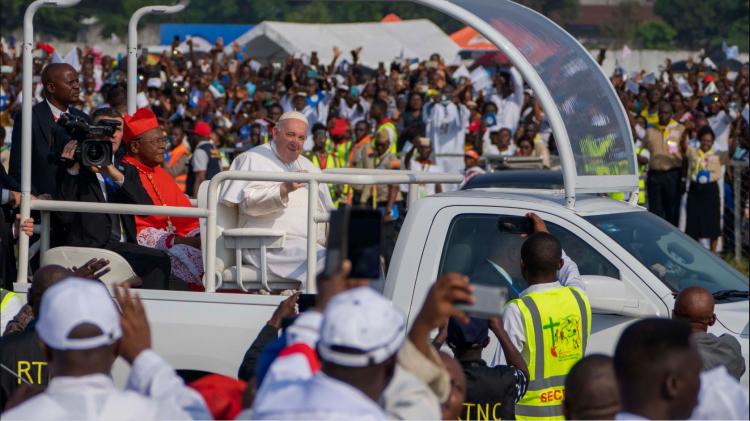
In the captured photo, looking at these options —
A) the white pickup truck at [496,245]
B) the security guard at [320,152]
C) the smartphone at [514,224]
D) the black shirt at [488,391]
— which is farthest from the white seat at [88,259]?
the security guard at [320,152]

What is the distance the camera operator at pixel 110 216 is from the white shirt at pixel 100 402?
3300 mm

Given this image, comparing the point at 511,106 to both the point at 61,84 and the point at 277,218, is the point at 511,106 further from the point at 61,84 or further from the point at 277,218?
the point at 277,218

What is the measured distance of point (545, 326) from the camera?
5.80 meters

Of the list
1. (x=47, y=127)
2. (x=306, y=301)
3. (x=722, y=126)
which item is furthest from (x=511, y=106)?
(x=306, y=301)

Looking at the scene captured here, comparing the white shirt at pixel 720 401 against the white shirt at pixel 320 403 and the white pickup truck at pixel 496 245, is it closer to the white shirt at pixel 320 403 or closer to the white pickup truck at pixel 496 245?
the white shirt at pixel 320 403

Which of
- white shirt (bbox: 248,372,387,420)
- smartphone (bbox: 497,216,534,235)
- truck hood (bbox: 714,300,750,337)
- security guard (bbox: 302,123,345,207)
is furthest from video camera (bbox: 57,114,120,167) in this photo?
security guard (bbox: 302,123,345,207)

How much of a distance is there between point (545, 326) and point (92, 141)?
270 centimetres

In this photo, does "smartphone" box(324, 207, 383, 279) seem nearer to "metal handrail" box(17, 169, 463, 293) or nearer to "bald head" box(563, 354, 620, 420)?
"bald head" box(563, 354, 620, 420)

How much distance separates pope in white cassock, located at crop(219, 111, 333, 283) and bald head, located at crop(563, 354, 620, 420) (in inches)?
111

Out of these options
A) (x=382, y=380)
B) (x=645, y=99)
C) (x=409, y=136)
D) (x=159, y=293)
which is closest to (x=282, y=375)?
(x=382, y=380)

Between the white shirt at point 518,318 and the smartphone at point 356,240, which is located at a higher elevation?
the smartphone at point 356,240

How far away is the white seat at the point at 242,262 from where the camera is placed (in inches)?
270

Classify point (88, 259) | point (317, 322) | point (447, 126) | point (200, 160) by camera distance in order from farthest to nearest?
point (447, 126) < point (200, 160) < point (88, 259) < point (317, 322)

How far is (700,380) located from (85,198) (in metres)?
4.36
